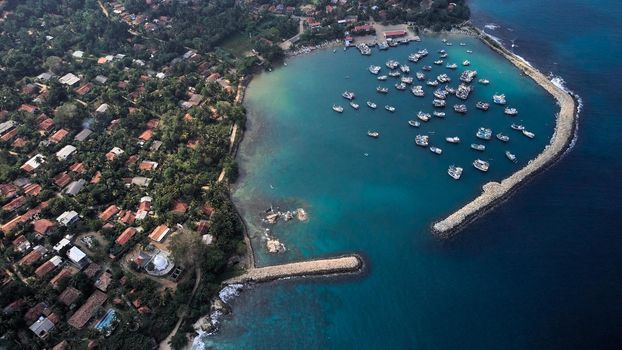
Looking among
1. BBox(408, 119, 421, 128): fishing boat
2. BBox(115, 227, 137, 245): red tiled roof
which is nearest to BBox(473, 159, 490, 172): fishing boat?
BBox(408, 119, 421, 128): fishing boat

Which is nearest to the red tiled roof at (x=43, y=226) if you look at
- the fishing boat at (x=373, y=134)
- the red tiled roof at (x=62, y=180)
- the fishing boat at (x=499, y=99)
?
the red tiled roof at (x=62, y=180)

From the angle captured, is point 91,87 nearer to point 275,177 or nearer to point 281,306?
point 275,177

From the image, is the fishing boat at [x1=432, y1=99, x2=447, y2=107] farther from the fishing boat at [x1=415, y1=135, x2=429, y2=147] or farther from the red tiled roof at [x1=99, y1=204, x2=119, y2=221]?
the red tiled roof at [x1=99, y1=204, x2=119, y2=221]

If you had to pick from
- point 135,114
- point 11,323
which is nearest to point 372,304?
point 11,323

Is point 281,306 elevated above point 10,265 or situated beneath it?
situated beneath

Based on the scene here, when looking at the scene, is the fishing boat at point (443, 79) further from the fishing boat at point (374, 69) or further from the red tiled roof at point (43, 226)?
the red tiled roof at point (43, 226)

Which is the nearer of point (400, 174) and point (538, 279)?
point (538, 279)
